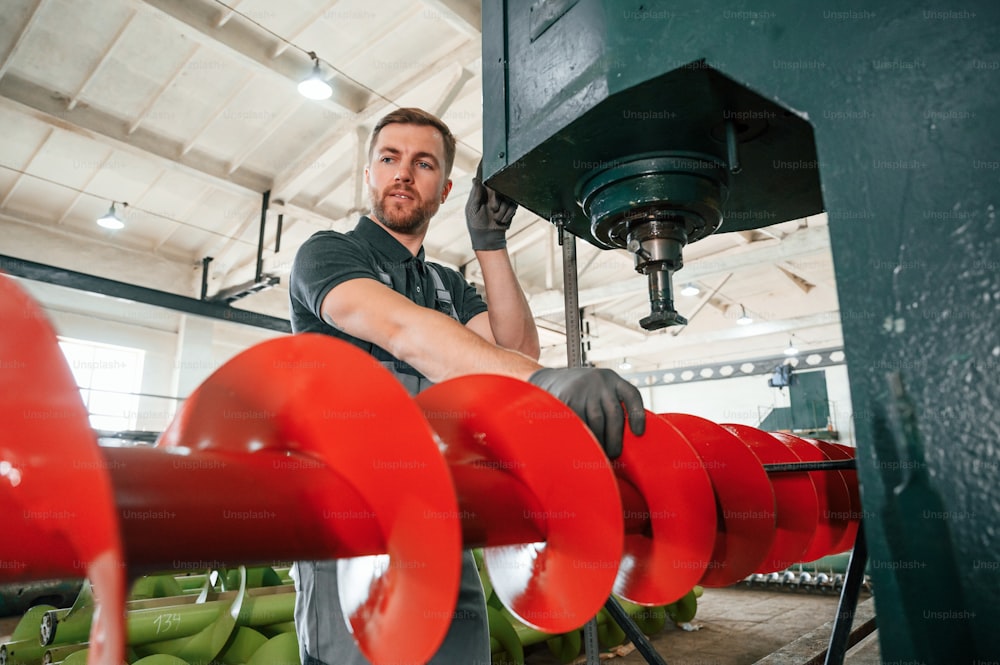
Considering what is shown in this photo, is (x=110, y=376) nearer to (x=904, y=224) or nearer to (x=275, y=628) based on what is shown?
(x=275, y=628)

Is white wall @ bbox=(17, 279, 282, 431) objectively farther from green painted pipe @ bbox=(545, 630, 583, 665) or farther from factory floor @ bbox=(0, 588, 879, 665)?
green painted pipe @ bbox=(545, 630, 583, 665)

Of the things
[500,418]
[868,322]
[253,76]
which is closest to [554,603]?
[500,418]

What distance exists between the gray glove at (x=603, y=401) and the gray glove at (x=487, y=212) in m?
0.67

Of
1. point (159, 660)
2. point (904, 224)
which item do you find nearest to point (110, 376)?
point (159, 660)

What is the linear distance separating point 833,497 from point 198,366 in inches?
354

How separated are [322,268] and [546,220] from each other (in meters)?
1.18

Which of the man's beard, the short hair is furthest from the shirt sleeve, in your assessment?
the short hair

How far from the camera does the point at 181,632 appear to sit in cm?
257

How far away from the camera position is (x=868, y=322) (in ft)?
1.88

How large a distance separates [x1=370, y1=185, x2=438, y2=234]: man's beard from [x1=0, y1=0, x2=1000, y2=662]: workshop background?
0.54 m

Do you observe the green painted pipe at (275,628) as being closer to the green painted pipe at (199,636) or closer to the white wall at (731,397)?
the green painted pipe at (199,636)

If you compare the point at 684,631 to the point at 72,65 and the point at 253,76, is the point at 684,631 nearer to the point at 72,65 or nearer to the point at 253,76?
the point at 253,76

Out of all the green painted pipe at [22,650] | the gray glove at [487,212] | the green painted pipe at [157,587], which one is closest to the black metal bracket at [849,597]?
the gray glove at [487,212]

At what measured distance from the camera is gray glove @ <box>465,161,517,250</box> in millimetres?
1389
